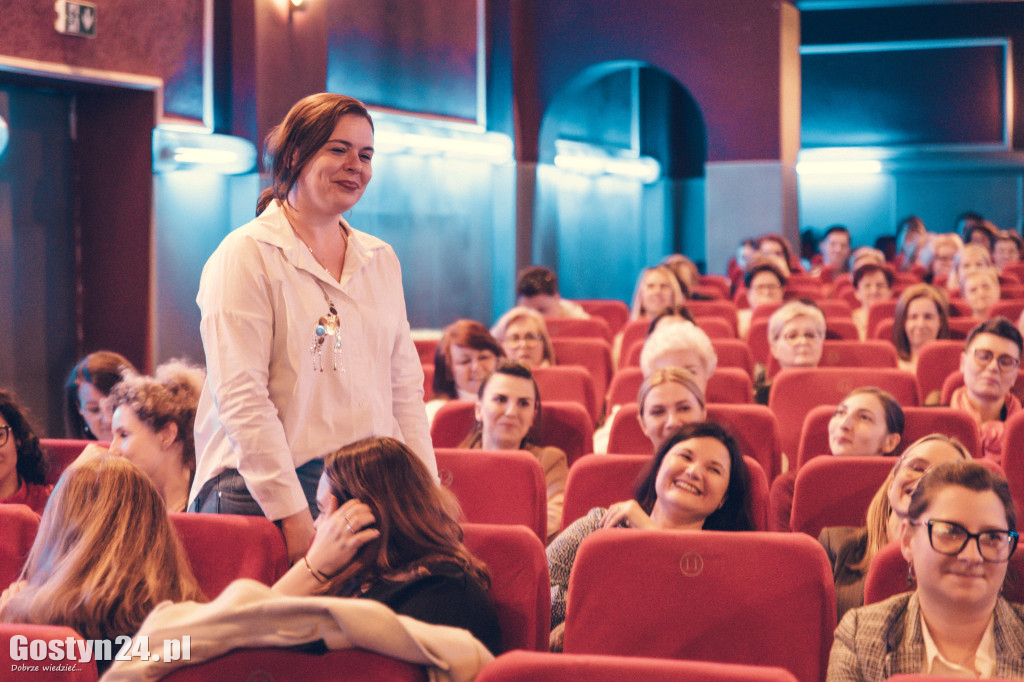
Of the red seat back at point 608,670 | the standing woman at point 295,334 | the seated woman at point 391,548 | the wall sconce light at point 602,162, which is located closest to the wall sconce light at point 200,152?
the standing woman at point 295,334

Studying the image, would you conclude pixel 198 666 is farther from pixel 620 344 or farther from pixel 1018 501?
pixel 620 344

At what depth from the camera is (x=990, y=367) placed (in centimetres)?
414

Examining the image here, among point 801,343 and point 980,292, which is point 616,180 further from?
point 801,343

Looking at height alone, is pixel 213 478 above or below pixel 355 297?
below

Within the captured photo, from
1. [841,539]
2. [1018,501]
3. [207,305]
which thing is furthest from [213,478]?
[1018,501]

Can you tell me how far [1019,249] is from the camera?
34.6 ft

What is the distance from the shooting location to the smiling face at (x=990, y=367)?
4152mm

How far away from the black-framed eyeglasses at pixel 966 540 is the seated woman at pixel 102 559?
1.34m

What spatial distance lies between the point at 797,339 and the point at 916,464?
250cm

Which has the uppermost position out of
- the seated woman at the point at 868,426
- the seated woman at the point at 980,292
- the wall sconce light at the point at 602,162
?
the wall sconce light at the point at 602,162

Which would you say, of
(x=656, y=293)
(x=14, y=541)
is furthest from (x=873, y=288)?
(x=14, y=541)

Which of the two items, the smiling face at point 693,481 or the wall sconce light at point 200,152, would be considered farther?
the wall sconce light at point 200,152

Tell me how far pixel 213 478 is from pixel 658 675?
1090 mm

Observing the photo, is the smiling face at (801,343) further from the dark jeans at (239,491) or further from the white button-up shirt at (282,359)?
the dark jeans at (239,491)
